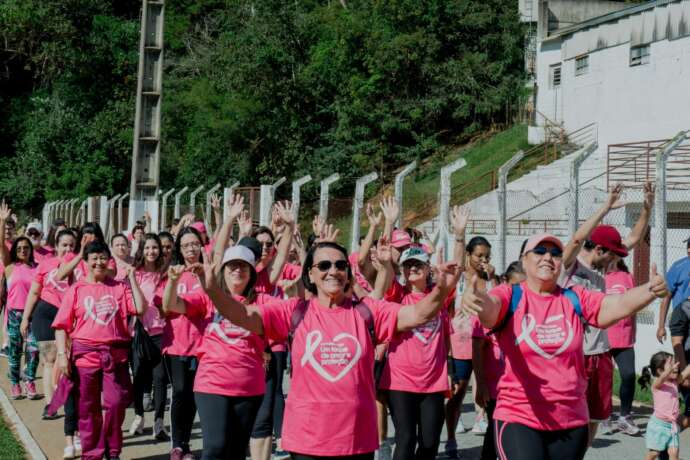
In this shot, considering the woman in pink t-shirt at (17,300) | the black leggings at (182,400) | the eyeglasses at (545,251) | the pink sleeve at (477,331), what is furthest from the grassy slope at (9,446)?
the eyeglasses at (545,251)

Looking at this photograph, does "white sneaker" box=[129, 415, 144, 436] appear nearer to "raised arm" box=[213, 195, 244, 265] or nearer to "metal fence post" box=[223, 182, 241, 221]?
"metal fence post" box=[223, 182, 241, 221]

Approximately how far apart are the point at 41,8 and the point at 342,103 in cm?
1754

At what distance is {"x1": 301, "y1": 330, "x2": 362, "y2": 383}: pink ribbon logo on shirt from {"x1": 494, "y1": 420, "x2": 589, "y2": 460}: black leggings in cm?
92

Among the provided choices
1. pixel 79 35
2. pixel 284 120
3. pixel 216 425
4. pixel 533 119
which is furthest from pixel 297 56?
pixel 216 425

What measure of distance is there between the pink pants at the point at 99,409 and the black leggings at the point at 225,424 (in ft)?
5.20

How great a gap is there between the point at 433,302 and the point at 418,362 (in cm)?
189

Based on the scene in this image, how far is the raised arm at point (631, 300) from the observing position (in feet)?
14.4

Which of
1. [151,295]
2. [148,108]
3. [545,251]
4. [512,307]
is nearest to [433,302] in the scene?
[512,307]

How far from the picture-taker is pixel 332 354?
4.54m

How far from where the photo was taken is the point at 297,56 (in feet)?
129

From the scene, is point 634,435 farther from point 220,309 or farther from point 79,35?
point 79,35

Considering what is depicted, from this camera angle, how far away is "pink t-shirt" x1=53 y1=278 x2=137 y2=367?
7387 mm

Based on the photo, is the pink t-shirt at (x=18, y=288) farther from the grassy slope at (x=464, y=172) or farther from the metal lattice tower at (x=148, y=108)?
the grassy slope at (x=464, y=172)

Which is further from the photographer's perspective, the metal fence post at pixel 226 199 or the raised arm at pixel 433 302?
the metal fence post at pixel 226 199
